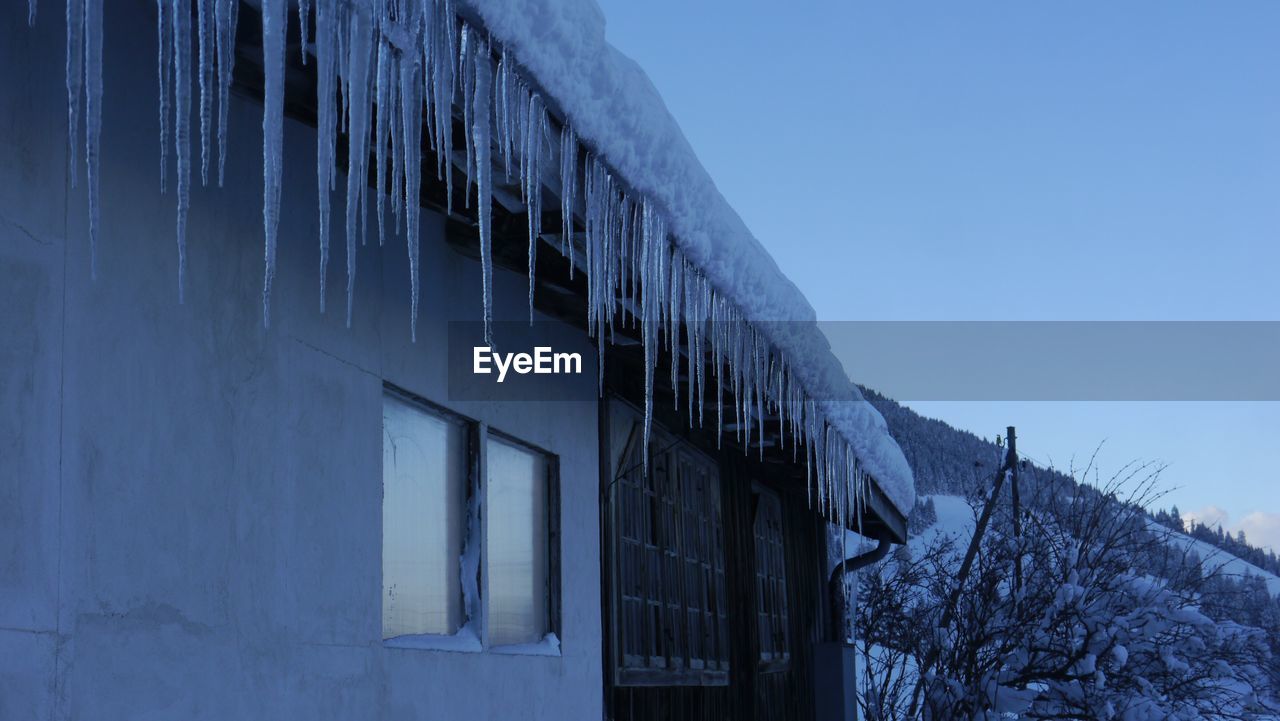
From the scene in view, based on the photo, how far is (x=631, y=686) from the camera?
7059mm

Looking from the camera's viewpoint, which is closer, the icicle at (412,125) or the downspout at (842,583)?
the icicle at (412,125)

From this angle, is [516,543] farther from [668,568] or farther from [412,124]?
[412,124]

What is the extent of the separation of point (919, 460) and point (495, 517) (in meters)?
106

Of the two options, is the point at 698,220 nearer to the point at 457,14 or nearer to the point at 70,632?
the point at 457,14

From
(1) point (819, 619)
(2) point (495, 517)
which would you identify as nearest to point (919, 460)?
(1) point (819, 619)

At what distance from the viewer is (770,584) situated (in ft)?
34.7

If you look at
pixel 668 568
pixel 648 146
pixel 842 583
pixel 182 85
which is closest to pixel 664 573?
pixel 668 568

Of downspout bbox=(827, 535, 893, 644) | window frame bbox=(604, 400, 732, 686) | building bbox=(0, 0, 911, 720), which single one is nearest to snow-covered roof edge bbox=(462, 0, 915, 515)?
building bbox=(0, 0, 911, 720)

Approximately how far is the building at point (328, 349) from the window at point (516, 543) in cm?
2

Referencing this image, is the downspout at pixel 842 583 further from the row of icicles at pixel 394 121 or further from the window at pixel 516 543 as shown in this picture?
the row of icicles at pixel 394 121

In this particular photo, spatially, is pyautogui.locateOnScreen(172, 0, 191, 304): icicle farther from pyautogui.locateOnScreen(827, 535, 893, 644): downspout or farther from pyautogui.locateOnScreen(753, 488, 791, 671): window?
pyautogui.locateOnScreen(827, 535, 893, 644): downspout

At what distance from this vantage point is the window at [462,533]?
4770 mm

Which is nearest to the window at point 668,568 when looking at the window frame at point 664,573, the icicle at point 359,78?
the window frame at point 664,573

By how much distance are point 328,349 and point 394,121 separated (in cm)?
119
